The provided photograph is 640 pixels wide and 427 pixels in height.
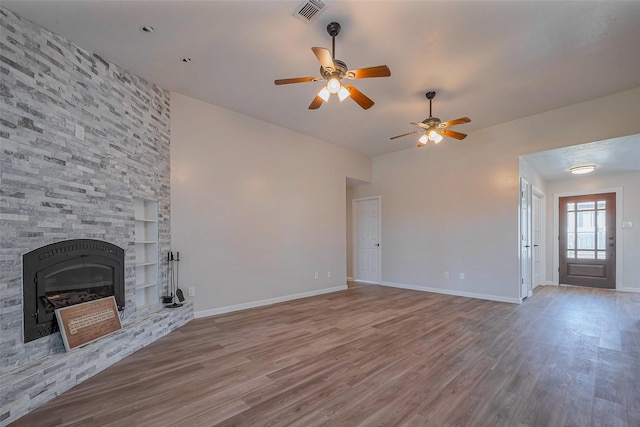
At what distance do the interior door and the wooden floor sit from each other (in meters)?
2.64

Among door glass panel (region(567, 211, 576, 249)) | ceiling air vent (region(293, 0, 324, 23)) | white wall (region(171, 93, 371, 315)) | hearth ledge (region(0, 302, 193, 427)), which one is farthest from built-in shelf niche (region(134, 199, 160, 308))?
door glass panel (region(567, 211, 576, 249))

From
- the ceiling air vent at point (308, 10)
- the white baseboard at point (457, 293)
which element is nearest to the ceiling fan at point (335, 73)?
the ceiling air vent at point (308, 10)

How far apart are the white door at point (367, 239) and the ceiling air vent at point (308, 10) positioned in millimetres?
4986

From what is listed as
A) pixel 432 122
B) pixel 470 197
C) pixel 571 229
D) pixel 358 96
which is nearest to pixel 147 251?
pixel 358 96

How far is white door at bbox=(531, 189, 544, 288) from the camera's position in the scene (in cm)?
646

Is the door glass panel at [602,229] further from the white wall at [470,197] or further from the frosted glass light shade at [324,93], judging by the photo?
Result: the frosted glass light shade at [324,93]

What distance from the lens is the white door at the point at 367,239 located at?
279 inches

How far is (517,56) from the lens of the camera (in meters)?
3.08

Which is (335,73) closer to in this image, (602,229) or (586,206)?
(586,206)

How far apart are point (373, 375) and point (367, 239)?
4972 millimetres

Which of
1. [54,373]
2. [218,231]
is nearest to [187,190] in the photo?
[218,231]

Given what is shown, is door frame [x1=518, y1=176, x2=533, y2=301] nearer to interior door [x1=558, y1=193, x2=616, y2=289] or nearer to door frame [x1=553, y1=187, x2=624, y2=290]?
door frame [x1=553, y1=187, x2=624, y2=290]

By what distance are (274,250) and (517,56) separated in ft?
14.0

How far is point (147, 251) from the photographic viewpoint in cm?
370
